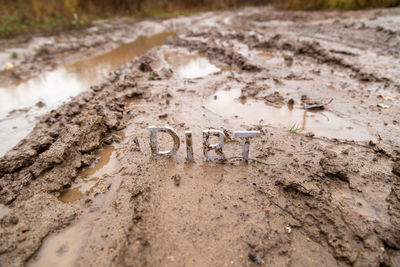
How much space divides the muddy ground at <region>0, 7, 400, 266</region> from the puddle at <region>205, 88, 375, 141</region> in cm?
3

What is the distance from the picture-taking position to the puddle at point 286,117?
11.2 feet

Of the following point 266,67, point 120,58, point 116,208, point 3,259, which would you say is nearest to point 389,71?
point 266,67

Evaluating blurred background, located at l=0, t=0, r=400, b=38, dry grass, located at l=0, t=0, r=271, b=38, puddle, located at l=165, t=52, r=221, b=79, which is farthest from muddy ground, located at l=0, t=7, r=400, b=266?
blurred background, located at l=0, t=0, r=400, b=38

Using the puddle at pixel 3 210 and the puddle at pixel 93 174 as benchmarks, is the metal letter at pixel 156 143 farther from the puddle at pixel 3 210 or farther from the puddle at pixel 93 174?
the puddle at pixel 3 210

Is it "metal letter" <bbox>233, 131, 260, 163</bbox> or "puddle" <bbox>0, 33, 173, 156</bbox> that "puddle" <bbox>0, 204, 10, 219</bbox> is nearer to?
"puddle" <bbox>0, 33, 173, 156</bbox>

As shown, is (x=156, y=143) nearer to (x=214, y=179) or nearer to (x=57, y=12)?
(x=214, y=179)

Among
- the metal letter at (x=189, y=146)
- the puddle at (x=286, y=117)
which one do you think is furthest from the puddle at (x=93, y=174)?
the puddle at (x=286, y=117)

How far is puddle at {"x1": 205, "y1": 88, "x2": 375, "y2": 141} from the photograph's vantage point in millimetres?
3412

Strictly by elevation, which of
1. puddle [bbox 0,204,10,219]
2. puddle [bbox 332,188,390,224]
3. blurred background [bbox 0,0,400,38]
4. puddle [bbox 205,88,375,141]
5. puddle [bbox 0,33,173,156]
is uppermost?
blurred background [bbox 0,0,400,38]

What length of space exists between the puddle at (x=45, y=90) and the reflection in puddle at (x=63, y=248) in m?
2.27

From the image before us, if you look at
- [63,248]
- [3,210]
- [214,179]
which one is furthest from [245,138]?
[3,210]

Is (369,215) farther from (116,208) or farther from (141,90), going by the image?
(141,90)

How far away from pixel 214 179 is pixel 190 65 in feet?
16.7

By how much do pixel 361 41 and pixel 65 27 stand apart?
557 inches
